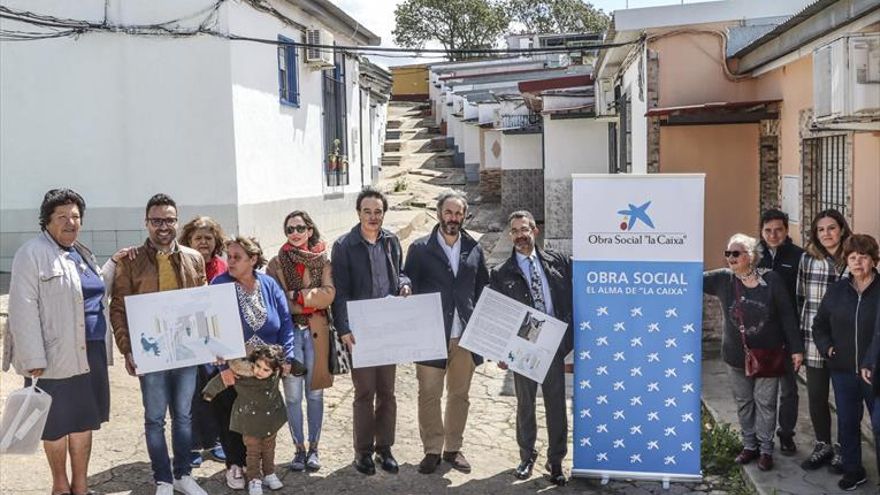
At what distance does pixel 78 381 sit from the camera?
15.9 ft

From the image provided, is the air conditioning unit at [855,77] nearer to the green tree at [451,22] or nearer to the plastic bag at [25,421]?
the plastic bag at [25,421]

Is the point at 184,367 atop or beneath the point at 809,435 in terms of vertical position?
atop

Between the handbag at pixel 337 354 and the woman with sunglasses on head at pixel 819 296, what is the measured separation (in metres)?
→ 2.93

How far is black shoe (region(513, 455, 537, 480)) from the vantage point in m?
5.67

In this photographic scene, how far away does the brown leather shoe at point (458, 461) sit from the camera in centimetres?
579

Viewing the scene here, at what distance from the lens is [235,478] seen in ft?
17.9

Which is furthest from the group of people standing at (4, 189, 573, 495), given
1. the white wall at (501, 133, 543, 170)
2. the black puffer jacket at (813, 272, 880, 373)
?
the white wall at (501, 133, 543, 170)

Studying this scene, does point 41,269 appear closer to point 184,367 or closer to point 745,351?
point 184,367

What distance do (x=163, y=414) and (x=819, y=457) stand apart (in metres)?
4.11

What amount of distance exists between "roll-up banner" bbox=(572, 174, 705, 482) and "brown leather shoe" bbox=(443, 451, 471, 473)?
30.0 inches

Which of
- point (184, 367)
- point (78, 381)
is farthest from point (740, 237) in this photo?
point (78, 381)

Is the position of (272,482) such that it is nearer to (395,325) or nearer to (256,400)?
(256,400)

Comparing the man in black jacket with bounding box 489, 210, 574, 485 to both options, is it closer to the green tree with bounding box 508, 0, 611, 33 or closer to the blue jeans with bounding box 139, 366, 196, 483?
the blue jeans with bounding box 139, 366, 196, 483

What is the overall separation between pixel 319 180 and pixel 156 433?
405 inches
